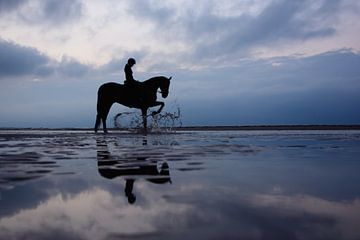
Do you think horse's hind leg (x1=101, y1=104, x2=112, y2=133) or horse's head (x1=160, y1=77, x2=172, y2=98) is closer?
horse's head (x1=160, y1=77, x2=172, y2=98)

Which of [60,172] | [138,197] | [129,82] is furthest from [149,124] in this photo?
[138,197]

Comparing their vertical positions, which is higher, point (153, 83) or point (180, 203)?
point (153, 83)

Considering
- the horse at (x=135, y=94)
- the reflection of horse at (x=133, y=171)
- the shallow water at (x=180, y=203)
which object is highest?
the horse at (x=135, y=94)

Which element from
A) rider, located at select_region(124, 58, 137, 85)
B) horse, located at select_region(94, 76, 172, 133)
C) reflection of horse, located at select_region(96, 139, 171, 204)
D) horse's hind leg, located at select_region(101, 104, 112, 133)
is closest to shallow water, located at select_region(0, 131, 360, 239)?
reflection of horse, located at select_region(96, 139, 171, 204)

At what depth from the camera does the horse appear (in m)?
19.6

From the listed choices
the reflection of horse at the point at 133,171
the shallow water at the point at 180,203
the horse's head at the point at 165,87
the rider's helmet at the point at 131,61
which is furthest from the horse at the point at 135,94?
the shallow water at the point at 180,203

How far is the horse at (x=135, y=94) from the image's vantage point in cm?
1961

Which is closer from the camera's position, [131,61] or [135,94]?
[131,61]

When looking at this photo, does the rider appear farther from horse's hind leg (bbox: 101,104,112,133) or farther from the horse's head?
horse's hind leg (bbox: 101,104,112,133)

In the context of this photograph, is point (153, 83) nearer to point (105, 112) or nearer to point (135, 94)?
point (135, 94)

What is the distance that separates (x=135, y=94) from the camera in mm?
19656

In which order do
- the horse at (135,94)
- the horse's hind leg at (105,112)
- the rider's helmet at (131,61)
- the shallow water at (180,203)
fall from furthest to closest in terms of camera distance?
the horse's hind leg at (105,112)
the horse at (135,94)
the rider's helmet at (131,61)
the shallow water at (180,203)

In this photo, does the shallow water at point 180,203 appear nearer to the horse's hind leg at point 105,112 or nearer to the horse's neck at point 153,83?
the horse's neck at point 153,83

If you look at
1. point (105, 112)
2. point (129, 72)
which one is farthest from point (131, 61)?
point (105, 112)
